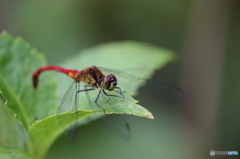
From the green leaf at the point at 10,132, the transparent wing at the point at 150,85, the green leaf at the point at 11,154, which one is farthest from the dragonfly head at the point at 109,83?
the green leaf at the point at 11,154

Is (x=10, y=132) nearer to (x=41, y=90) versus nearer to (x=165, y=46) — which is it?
(x=41, y=90)

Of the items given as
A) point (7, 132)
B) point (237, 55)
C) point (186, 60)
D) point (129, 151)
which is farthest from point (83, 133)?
point (237, 55)

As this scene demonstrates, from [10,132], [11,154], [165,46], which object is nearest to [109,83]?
[10,132]

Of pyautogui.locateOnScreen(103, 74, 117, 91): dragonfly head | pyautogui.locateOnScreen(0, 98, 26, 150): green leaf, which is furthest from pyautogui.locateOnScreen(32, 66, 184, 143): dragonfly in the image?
pyautogui.locateOnScreen(0, 98, 26, 150): green leaf

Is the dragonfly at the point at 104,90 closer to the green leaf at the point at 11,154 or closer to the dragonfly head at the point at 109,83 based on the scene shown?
the dragonfly head at the point at 109,83

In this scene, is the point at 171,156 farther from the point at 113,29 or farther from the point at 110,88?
the point at 113,29

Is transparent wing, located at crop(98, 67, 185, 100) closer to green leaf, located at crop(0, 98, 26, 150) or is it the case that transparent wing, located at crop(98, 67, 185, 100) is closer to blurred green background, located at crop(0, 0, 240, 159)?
blurred green background, located at crop(0, 0, 240, 159)

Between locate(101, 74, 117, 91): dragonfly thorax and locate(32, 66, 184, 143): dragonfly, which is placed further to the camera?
locate(101, 74, 117, 91): dragonfly thorax
